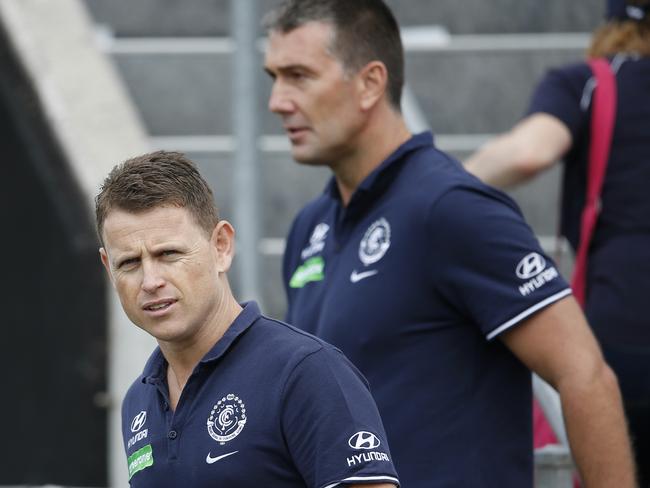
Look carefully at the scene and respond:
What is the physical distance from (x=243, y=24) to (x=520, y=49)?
1860 millimetres

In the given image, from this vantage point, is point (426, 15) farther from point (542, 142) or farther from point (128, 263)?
point (128, 263)

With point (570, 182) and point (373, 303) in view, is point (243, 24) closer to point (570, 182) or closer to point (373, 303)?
point (570, 182)

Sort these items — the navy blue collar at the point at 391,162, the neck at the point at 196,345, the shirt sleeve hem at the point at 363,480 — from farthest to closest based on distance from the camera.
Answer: the navy blue collar at the point at 391,162, the neck at the point at 196,345, the shirt sleeve hem at the point at 363,480

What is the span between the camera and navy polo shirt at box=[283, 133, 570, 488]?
327 cm

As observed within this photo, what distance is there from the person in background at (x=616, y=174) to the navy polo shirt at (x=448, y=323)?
2.54 feet

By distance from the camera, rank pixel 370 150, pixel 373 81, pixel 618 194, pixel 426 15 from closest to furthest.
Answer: pixel 370 150, pixel 373 81, pixel 618 194, pixel 426 15

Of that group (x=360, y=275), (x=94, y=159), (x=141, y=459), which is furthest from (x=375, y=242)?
(x=94, y=159)

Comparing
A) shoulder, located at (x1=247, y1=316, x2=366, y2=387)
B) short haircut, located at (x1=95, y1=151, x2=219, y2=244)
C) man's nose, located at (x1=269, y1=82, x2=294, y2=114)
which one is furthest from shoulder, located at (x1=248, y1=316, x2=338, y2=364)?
man's nose, located at (x1=269, y1=82, x2=294, y2=114)

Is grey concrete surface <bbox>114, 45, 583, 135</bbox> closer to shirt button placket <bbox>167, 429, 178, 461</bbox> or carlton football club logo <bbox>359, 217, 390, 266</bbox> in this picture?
carlton football club logo <bbox>359, 217, 390, 266</bbox>

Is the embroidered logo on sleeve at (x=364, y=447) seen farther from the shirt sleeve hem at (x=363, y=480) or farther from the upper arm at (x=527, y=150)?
the upper arm at (x=527, y=150)

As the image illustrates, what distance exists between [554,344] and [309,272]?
753mm

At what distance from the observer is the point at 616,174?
4.25 meters

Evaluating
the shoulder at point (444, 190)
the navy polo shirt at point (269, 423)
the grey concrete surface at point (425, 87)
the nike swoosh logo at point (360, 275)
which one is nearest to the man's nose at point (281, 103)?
the shoulder at point (444, 190)

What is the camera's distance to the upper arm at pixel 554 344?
3271 millimetres
